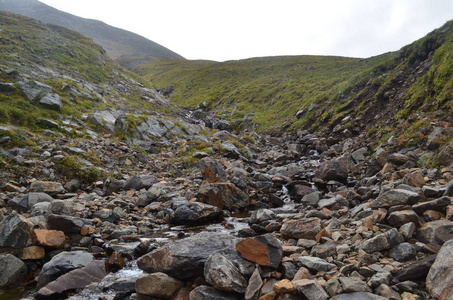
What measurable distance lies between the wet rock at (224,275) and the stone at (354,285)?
6.23 feet

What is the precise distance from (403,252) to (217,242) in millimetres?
4088

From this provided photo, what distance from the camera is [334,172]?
17.1 meters

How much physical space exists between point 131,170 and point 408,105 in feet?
64.2

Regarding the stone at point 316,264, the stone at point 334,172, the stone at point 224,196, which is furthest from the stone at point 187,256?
the stone at point 334,172

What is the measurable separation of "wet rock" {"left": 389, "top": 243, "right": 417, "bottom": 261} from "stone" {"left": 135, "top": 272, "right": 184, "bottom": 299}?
4.66 meters

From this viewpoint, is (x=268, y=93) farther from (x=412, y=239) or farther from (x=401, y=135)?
(x=412, y=239)

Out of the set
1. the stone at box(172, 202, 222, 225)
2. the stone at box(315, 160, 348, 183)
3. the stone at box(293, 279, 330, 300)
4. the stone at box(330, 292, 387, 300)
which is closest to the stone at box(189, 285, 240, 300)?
the stone at box(293, 279, 330, 300)

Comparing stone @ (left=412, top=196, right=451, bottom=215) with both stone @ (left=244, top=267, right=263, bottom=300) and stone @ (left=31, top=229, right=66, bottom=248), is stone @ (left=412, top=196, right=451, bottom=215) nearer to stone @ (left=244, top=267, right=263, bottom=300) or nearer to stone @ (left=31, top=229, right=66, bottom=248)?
stone @ (left=244, top=267, right=263, bottom=300)

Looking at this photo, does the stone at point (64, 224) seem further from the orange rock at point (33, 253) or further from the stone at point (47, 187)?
the stone at point (47, 187)

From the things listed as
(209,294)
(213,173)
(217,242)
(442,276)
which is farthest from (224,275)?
(213,173)

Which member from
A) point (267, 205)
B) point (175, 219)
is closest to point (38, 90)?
point (175, 219)

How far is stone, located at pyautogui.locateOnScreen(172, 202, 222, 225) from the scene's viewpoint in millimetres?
11703

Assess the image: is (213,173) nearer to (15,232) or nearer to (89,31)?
(15,232)

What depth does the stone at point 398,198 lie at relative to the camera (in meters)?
7.42
